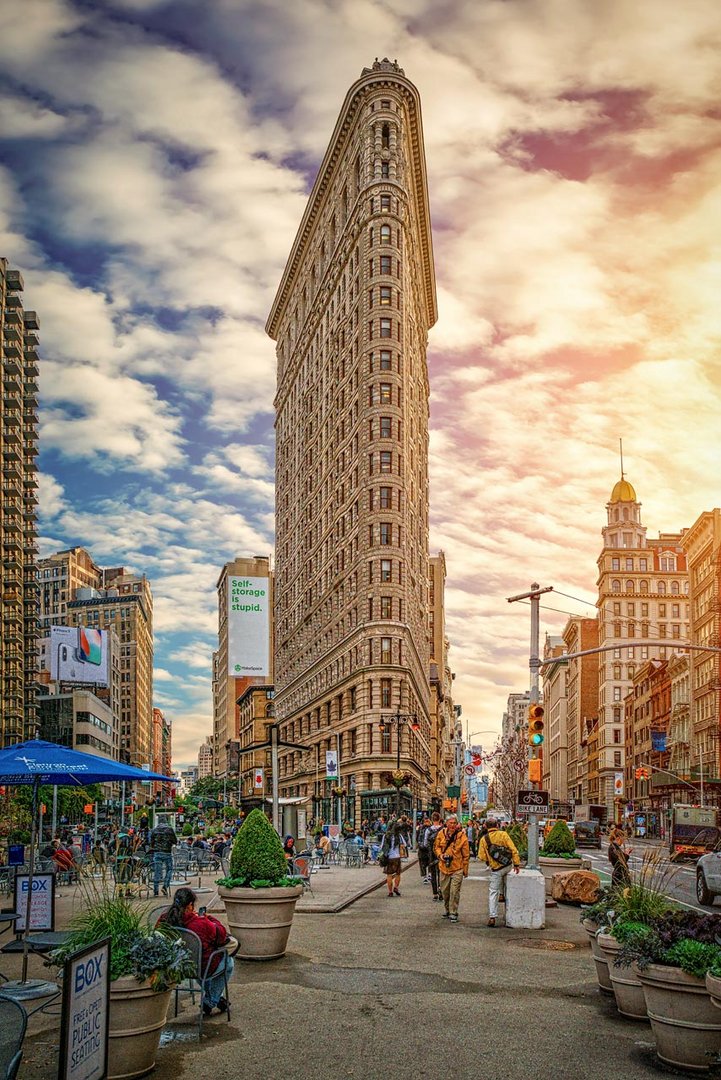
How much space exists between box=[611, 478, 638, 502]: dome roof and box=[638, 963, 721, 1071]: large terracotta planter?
597 feet

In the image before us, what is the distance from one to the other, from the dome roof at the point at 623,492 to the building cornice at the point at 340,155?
68.9 m

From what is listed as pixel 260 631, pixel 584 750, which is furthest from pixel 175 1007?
pixel 584 750

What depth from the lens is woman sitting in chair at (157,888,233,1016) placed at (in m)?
11.1

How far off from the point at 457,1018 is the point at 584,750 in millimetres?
173249

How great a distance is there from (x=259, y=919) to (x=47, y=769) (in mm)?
3594

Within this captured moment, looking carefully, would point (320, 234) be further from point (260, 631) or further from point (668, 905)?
Answer: point (668, 905)

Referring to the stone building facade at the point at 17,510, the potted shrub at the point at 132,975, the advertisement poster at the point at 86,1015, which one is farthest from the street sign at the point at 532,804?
the stone building facade at the point at 17,510

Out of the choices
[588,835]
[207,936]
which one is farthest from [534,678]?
[588,835]

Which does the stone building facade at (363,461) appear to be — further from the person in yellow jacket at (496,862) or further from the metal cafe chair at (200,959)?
the metal cafe chair at (200,959)

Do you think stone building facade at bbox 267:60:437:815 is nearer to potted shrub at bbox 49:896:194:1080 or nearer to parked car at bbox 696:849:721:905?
parked car at bbox 696:849:721:905

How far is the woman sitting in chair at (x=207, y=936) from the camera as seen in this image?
11.1 m

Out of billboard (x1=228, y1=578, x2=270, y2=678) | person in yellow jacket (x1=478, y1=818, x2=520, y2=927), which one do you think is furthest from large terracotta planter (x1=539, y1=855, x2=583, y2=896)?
billboard (x1=228, y1=578, x2=270, y2=678)

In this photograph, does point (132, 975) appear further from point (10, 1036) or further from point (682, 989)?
point (682, 989)

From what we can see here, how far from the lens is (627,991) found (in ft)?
37.1
